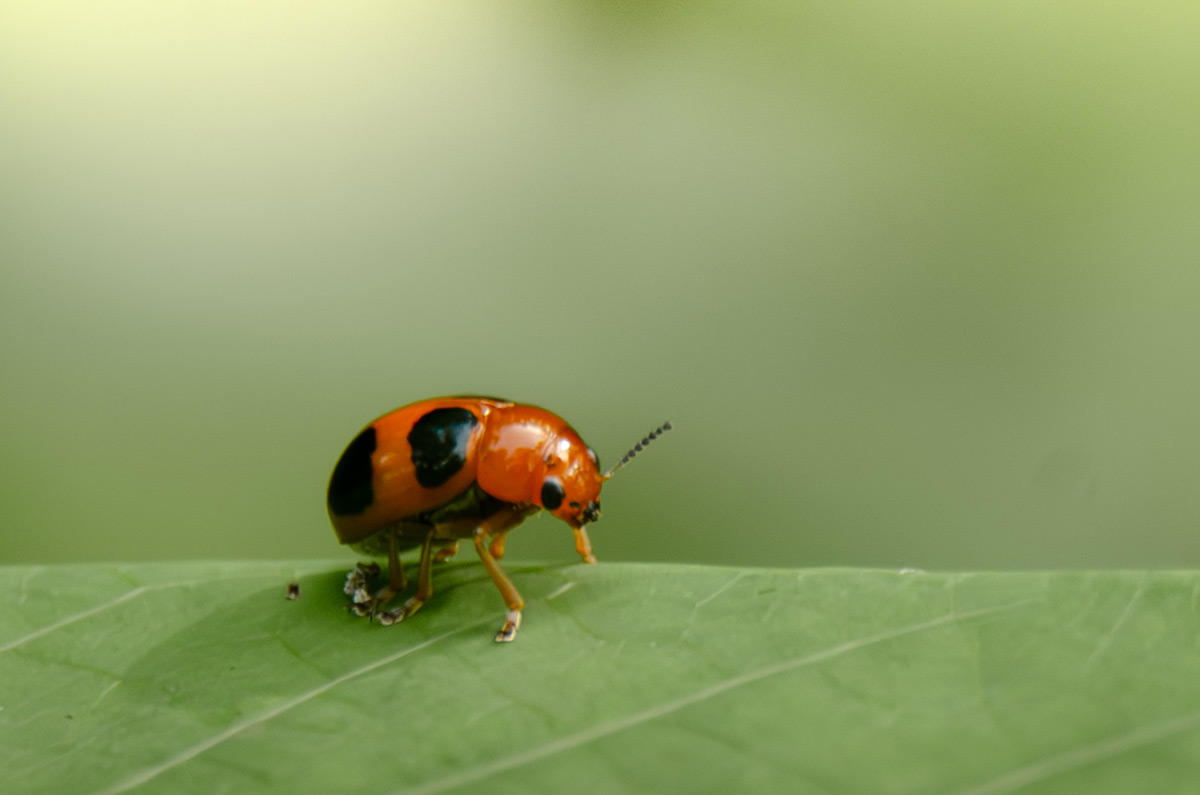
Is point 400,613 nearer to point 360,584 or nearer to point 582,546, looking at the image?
point 360,584

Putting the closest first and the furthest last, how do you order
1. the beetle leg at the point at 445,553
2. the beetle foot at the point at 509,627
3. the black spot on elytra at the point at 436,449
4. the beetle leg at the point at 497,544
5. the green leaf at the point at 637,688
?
the green leaf at the point at 637,688
the beetle foot at the point at 509,627
the black spot on elytra at the point at 436,449
the beetle leg at the point at 497,544
the beetle leg at the point at 445,553

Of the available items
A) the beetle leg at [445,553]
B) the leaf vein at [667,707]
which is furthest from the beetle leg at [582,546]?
the leaf vein at [667,707]

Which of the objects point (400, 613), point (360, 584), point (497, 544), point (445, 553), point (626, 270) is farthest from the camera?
point (626, 270)

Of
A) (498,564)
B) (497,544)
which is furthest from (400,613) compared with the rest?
(497,544)

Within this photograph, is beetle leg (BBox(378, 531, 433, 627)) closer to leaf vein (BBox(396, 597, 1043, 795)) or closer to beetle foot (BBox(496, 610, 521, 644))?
beetle foot (BBox(496, 610, 521, 644))

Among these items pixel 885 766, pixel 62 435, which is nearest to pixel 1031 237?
pixel 885 766

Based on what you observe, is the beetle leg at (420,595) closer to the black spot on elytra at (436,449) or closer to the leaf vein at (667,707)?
the black spot on elytra at (436,449)
